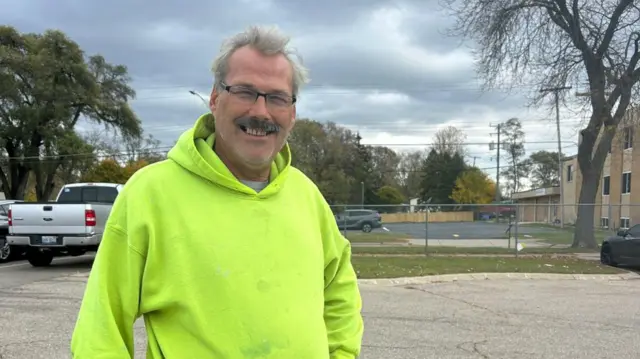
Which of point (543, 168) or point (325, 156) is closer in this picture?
point (325, 156)

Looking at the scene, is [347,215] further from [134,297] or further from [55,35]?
[55,35]

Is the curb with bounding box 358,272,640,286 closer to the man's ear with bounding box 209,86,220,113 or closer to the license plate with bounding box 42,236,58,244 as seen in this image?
the license plate with bounding box 42,236,58,244

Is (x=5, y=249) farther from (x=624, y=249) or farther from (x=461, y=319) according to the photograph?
(x=624, y=249)

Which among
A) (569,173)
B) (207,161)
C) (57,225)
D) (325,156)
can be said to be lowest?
(57,225)

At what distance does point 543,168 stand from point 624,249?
73.2 m

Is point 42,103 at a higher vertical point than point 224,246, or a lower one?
higher

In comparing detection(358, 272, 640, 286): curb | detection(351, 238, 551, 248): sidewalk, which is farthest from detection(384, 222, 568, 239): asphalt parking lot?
detection(358, 272, 640, 286): curb

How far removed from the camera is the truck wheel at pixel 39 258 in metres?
13.7

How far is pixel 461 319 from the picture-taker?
24.7ft

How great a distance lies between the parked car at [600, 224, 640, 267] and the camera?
14.8 meters

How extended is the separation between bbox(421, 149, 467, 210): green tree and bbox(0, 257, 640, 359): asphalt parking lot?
2622 inches

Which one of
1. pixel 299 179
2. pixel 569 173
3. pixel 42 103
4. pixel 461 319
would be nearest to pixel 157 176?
pixel 299 179

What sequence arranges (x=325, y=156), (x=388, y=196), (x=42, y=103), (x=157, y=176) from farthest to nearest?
1. (x=388, y=196)
2. (x=325, y=156)
3. (x=42, y=103)
4. (x=157, y=176)

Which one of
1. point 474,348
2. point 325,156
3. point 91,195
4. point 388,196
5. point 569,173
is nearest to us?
point 474,348
